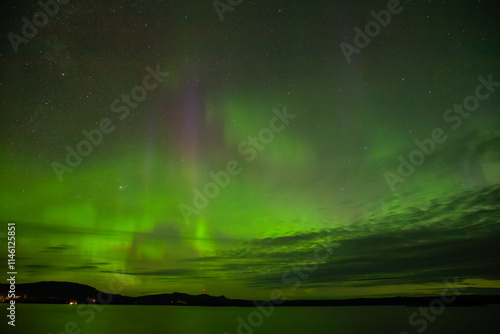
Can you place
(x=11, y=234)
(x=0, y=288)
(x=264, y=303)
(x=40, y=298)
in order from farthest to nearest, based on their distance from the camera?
1. (x=264, y=303)
2. (x=40, y=298)
3. (x=0, y=288)
4. (x=11, y=234)

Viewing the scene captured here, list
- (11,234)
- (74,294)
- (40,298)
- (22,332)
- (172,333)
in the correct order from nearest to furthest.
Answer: (11,234), (22,332), (172,333), (40,298), (74,294)

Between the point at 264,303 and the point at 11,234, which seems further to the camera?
the point at 264,303

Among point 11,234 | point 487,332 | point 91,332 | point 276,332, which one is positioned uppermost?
point 11,234

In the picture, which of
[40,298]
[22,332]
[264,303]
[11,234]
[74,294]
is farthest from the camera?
[264,303]

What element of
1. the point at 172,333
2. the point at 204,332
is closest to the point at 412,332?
the point at 204,332

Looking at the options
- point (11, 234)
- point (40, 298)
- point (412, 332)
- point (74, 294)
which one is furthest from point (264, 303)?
point (11, 234)

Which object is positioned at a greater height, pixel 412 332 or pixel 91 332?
pixel 91 332

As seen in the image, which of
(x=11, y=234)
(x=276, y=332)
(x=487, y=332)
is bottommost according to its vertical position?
(x=487, y=332)

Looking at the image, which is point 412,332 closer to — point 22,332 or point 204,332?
point 204,332

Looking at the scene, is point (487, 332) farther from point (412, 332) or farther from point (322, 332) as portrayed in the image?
point (322, 332)
